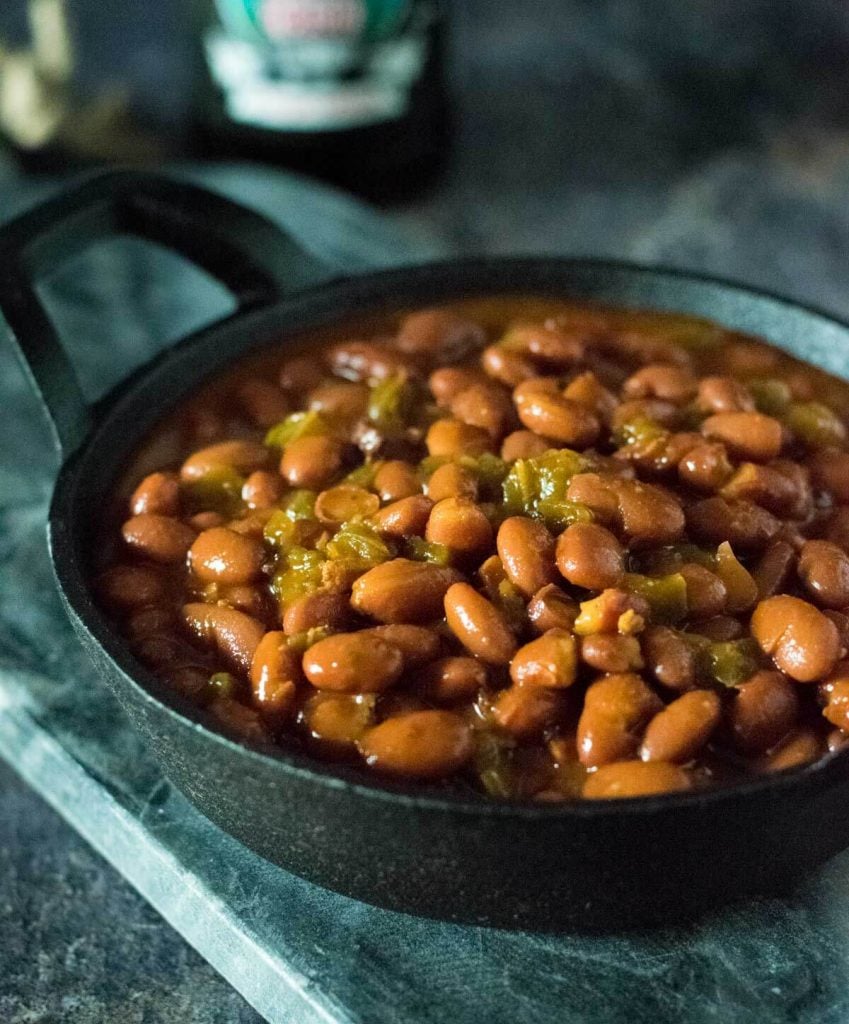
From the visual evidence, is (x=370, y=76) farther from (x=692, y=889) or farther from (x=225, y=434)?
(x=692, y=889)

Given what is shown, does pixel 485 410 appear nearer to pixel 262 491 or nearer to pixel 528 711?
pixel 262 491

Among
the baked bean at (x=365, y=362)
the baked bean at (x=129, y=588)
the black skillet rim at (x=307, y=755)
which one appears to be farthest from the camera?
the baked bean at (x=365, y=362)

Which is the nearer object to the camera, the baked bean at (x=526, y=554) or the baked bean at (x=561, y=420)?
the baked bean at (x=526, y=554)

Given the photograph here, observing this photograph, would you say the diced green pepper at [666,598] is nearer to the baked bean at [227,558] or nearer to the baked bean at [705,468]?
the baked bean at [705,468]

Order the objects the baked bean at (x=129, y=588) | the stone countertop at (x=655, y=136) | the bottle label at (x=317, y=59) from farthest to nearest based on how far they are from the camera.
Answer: the stone countertop at (x=655, y=136)
the bottle label at (x=317, y=59)
the baked bean at (x=129, y=588)

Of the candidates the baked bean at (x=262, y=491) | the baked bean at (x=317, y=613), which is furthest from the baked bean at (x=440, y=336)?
the baked bean at (x=317, y=613)

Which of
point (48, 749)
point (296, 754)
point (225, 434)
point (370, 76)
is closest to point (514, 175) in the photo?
point (370, 76)

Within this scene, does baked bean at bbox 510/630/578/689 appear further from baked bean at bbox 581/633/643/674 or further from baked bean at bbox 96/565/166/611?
baked bean at bbox 96/565/166/611

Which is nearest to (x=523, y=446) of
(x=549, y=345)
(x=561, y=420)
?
(x=561, y=420)
